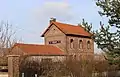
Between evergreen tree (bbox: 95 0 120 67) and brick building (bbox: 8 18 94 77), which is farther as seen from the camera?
brick building (bbox: 8 18 94 77)

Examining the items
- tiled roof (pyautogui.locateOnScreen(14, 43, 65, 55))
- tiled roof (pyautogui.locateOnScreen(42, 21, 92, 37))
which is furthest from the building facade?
tiled roof (pyautogui.locateOnScreen(14, 43, 65, 55))

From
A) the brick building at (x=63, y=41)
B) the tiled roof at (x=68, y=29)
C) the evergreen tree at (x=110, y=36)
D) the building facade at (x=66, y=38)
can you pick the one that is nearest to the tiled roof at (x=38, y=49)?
the brick building at (x=63, y=41)

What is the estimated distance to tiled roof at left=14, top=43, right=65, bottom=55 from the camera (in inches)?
1846

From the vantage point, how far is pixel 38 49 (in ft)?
164

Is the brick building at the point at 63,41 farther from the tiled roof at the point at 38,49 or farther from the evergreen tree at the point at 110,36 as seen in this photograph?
the evergreen tree at the point at 110,36

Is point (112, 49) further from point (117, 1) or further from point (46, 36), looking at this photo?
point (46, 36)

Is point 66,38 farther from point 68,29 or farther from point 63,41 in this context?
point 68,29

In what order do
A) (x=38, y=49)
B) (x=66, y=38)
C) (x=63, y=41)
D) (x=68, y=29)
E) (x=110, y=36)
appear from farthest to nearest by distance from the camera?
(x=68, y=29)
(x=63, y=41)
(x=66, y=38)
(x=38, y=49)
(x=110, y=36)

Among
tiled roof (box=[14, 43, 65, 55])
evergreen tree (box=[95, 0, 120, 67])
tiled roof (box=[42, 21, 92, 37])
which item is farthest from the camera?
tiled roof (box=[42, 21, 92, 37])

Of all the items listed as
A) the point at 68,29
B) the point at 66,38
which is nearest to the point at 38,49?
the point at 66,38

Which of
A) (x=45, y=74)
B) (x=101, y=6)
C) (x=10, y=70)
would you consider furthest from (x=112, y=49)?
(x=45, y=74)

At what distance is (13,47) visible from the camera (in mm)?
47594

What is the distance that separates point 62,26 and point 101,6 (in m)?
42.5

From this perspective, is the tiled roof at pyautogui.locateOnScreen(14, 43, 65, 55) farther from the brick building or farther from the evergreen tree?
the evergreen tree
